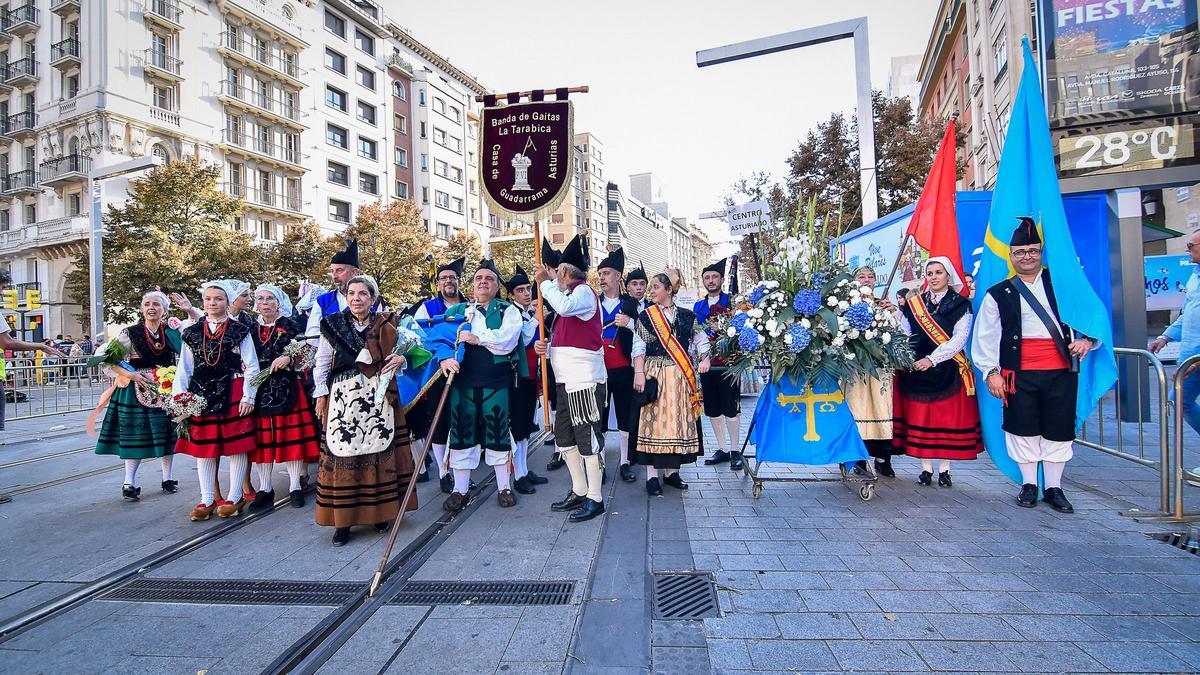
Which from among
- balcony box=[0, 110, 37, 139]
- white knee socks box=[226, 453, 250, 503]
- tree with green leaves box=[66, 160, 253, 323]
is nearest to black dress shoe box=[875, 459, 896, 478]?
white knee socks box=[226, 453, 250, 503]

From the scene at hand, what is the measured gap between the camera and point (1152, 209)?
12.9 m

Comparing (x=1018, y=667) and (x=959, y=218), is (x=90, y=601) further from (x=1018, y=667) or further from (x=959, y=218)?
(x=959, y=218)

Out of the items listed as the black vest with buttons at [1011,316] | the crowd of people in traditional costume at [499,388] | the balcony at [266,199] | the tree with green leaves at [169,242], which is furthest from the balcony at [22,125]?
the black vest with buttons at [1011,316]

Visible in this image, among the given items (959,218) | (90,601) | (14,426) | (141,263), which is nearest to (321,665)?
(90,601)

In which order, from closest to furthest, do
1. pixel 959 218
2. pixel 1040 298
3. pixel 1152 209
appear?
pixel 1040 298 → pixel 959 218 → pixel 1152 209

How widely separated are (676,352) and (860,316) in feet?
5.06

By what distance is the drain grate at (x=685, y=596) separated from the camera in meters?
3.13

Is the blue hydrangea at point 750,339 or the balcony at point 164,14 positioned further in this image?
the balcony at point 164,14

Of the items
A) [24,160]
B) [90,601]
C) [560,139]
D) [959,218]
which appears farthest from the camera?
[24,160]

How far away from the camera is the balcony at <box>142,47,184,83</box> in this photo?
27.8m

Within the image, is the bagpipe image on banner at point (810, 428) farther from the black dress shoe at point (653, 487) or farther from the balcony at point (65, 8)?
the balcony at point (65, 8)

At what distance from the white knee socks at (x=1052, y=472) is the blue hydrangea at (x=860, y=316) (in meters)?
1.80

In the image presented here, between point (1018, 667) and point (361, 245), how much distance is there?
2619cm

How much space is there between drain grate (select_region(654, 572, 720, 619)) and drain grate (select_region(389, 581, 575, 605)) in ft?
1.68
